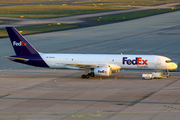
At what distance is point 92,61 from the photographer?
55719mm

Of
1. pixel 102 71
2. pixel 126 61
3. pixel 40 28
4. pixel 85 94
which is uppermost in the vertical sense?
pixel 40 28

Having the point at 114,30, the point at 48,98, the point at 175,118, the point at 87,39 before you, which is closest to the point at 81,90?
the point at 48,98

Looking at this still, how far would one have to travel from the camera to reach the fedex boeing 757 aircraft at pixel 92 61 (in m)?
54.9

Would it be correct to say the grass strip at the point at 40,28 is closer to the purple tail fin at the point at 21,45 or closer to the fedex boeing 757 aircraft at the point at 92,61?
the purple tail fin at the point at 21,45

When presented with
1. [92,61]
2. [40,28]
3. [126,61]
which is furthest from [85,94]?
[40,28]

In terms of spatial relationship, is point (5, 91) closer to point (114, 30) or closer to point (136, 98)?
point (136, 98)

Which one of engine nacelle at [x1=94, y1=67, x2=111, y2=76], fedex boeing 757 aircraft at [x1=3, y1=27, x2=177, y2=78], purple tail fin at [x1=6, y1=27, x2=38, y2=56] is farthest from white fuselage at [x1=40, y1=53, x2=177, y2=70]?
purple tail fin at [x1=6, y1=27, x2=38, y2=56]

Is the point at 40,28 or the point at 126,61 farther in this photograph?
the point at 40,28

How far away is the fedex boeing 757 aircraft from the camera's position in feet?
180

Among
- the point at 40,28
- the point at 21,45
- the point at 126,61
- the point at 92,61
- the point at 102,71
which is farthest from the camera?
the point at 40,28

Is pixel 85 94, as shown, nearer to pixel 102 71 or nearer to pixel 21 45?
pixel 102 71

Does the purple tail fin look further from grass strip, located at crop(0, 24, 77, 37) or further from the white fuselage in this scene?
grass strip, located at crop(0, 24, 77, 37)

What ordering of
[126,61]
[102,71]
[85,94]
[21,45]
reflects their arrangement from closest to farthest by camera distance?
1. [85,94]
2. [102,71]
3. [126,61]
4. [21,45]

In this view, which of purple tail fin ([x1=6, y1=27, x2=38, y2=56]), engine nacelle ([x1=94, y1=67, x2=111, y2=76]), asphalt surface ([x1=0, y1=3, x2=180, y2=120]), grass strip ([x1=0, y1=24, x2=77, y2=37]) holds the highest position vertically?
grass strip ([x1=0, y1=24, x2=77, y2=37])
